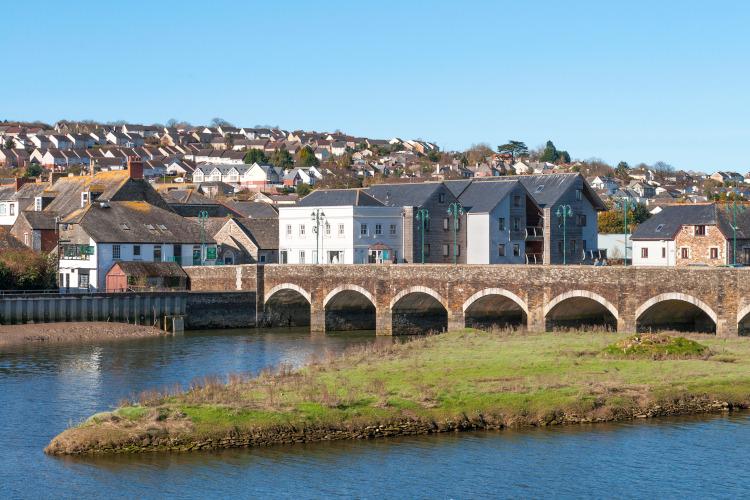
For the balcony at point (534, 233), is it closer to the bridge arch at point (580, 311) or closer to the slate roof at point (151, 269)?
the bridge arch at point (580, 311)

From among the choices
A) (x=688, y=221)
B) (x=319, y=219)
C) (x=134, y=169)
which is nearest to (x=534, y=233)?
(x=688, y=221)

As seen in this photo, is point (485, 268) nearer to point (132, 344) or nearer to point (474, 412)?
point (132, 344)

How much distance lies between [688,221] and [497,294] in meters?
31.8

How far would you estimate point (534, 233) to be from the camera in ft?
319

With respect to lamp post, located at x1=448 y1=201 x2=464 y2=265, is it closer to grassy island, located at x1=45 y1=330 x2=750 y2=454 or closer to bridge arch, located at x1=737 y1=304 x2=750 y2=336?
bridge arch, located at x1=737 y1=304 x2=750 y2=336

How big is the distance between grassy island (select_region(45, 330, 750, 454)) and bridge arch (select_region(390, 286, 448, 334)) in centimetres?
2198

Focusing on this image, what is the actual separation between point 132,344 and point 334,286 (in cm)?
1523

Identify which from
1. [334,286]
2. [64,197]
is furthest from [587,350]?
[64,197]

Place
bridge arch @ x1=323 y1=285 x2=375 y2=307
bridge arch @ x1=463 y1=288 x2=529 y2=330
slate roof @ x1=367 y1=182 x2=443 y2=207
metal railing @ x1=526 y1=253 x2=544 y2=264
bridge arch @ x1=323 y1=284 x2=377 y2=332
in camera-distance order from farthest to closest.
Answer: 1. metal railing @ x1=526 y1=253 x2=544 y2=264
2. slate roof @ x1=367 y1=182 x2=443 y2=207
3. bridge arch @ x1=323 y1=284 x2=377 y2=332
4. bridge arch @ x1=323 y1=285 x2=375 y2=307
5. bridge arch @ x1=463 y1=288 x2=529 y2=330

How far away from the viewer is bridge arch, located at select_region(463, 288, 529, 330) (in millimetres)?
70688

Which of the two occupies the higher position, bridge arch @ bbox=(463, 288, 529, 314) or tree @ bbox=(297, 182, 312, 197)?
tree @ bbox=(297, 182, 312, 197)

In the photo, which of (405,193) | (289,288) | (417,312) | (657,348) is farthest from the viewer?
(405,193)

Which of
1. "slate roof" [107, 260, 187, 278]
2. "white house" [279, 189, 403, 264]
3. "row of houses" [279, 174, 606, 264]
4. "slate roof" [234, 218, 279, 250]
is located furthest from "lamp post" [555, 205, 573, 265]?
"slate roof" [107, 260, 187, 278]

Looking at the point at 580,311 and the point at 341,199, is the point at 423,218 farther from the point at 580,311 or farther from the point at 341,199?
the point at 580,311
